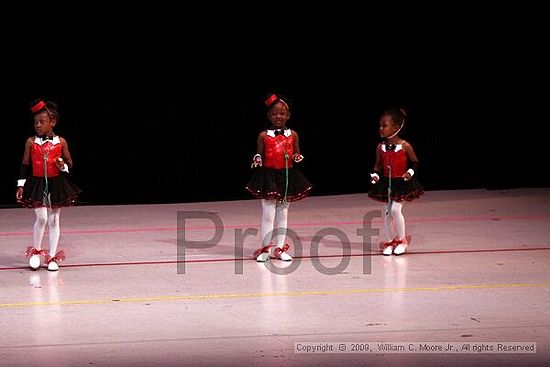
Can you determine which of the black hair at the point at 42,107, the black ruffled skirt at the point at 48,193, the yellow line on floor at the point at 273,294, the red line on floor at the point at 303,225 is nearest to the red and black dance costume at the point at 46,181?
the black ruffled skirt at the point at 48,193

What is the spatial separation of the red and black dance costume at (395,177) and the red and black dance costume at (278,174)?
1.98 ft

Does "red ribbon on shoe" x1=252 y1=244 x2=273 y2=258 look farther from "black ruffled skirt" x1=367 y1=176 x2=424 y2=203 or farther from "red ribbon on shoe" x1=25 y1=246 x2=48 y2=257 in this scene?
"red ribbon on shoe" x1=25 y1=246 x2=48 y2=257

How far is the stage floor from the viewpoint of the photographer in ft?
17.4

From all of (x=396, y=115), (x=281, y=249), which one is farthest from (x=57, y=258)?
(x=396, y=115)

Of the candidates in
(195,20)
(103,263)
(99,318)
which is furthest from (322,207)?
(99,318)

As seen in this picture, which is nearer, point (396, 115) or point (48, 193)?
point (48, 193)

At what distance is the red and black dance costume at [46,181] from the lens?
7.11 metres

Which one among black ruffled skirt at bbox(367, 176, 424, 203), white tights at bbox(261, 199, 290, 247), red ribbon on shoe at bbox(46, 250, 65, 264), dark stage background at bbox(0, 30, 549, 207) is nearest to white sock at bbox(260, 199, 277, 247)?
white tights at bbox(261, 199, 290, 247)

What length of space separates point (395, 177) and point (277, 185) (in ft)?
2.83

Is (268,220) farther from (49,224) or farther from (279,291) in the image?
(49,224)

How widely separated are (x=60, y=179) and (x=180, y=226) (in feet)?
5.86

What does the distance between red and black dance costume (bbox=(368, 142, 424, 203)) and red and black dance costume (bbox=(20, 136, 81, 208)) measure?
2.18 meters

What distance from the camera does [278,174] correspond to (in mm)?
7453

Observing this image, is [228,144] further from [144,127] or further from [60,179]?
[60,179]
